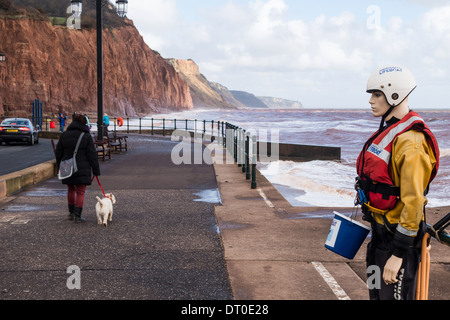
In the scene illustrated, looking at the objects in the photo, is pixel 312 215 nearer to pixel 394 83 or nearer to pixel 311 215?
pixel 311 215

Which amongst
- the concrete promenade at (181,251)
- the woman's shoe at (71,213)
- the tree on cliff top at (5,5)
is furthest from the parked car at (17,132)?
the tree on cliff top at (5,5)

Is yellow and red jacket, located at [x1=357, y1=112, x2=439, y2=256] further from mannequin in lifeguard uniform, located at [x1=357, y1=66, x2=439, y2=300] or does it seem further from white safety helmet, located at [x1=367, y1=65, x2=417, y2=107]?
white safety helmet, located at [x1=367, y1=65, x2=417, y2=107]

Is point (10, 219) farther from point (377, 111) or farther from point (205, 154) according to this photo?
point (205, 154)

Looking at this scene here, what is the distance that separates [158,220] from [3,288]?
11.0 feet

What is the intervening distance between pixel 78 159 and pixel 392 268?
5.81m

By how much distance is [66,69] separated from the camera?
6856 centimetres

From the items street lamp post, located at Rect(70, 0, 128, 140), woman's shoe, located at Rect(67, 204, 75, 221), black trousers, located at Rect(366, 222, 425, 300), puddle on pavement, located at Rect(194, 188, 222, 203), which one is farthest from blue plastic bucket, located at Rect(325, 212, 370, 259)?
street lamp post, located at Rect(70, 0, 128, 140)

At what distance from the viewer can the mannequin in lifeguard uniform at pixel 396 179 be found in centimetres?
282

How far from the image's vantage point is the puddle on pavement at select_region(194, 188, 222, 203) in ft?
32.1

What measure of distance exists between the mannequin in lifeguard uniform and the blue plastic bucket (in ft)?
0.45

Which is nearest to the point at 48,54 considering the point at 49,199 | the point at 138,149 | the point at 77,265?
the point at 138,149

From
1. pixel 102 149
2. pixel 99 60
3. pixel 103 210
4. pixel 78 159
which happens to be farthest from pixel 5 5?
pixel 103 210
